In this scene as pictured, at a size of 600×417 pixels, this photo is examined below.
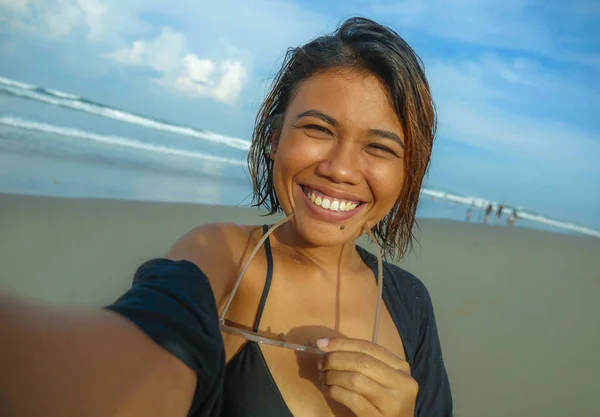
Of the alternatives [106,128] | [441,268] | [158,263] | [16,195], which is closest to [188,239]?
[158,263]

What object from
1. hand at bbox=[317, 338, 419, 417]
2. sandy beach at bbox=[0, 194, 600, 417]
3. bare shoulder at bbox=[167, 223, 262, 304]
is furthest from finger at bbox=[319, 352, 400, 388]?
sandy beach at bbox=[0, 194, 600, 417]

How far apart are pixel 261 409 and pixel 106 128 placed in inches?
613

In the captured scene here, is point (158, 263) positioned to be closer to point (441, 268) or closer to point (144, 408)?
point (144, 408)

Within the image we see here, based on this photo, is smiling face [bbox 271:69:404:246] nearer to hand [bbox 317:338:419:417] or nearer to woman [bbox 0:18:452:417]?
woman [bbox 0:18:452:417]

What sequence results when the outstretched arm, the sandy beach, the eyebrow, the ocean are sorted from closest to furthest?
the outstretched arm → the eyebrow → the sandy beach → the ocean

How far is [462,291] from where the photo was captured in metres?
6.55

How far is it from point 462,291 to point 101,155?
8191 millimetres

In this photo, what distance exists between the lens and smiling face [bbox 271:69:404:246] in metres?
1.69

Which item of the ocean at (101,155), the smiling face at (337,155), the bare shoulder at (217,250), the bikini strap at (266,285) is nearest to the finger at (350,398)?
the bikini strap at (266,285)

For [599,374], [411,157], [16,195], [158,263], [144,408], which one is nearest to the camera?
[144,408]

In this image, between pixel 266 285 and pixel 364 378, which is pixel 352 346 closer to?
pixel 364 378

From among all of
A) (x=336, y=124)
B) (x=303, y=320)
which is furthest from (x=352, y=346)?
(x=336, y=124)

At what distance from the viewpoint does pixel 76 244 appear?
5203mm

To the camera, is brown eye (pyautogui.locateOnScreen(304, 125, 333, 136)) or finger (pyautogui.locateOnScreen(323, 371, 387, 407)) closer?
finger (pyautogui.locateOnScreen(323, 371, 387, 407))
